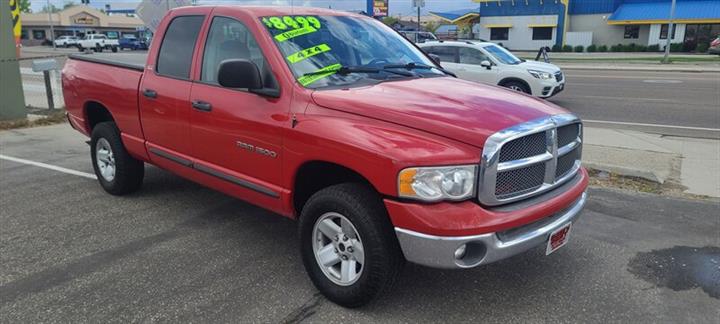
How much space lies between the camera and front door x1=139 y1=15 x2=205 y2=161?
448 cm

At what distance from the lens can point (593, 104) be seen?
538 inches

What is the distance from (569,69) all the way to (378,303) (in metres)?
25.6

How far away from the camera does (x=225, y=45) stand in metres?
4.27

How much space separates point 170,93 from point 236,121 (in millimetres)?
990

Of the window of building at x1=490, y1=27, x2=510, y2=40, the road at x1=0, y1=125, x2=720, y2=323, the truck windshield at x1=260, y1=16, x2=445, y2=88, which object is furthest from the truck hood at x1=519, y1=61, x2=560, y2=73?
the window of building at x1=490, y1=27, x2=510, y2=40

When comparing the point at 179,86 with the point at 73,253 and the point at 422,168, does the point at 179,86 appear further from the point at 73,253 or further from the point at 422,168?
the point at 422,168

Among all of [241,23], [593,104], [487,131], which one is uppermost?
[241,23]

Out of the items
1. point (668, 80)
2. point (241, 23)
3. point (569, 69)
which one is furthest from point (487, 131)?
point (569, 69)

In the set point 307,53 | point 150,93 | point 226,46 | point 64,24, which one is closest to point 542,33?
point 150,93

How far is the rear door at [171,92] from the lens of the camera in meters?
4.48

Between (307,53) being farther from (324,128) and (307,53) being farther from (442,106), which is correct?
(442,106)

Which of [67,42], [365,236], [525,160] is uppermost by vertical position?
[525,160]

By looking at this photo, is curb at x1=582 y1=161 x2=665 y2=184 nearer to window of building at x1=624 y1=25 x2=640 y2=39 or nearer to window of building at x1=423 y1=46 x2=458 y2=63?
window of building at x1=423 y1=46 x2=458 y2=63

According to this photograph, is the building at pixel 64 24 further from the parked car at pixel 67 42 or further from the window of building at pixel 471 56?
the window of building at pixel 471 56
